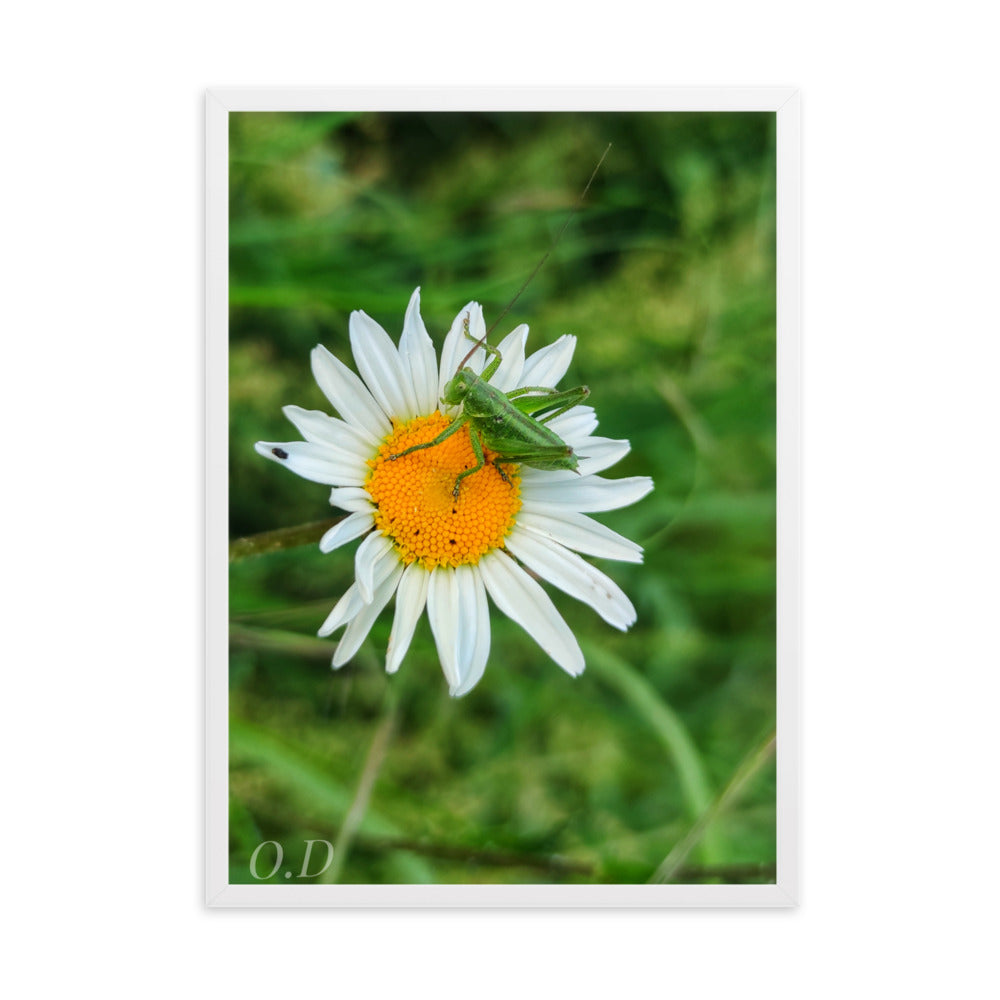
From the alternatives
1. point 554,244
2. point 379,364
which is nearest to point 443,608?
point 379,364

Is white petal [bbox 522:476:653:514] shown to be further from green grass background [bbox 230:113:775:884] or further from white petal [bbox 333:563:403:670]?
white petal [bbox 333:563:403:670]

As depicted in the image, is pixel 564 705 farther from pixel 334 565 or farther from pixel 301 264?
pixel 301 264

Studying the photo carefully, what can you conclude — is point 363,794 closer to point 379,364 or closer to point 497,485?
point 497,485

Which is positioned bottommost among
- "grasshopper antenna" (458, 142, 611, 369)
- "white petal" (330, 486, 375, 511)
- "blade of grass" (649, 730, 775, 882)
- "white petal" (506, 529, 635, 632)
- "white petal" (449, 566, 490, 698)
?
"blade of grass" (649, 730, 775, 882)

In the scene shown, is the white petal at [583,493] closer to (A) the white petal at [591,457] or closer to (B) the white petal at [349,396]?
(A) the white petal at [591,457]

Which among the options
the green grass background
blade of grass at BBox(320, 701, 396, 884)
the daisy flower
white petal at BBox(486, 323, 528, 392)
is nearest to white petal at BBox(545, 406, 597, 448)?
the daisy flower
